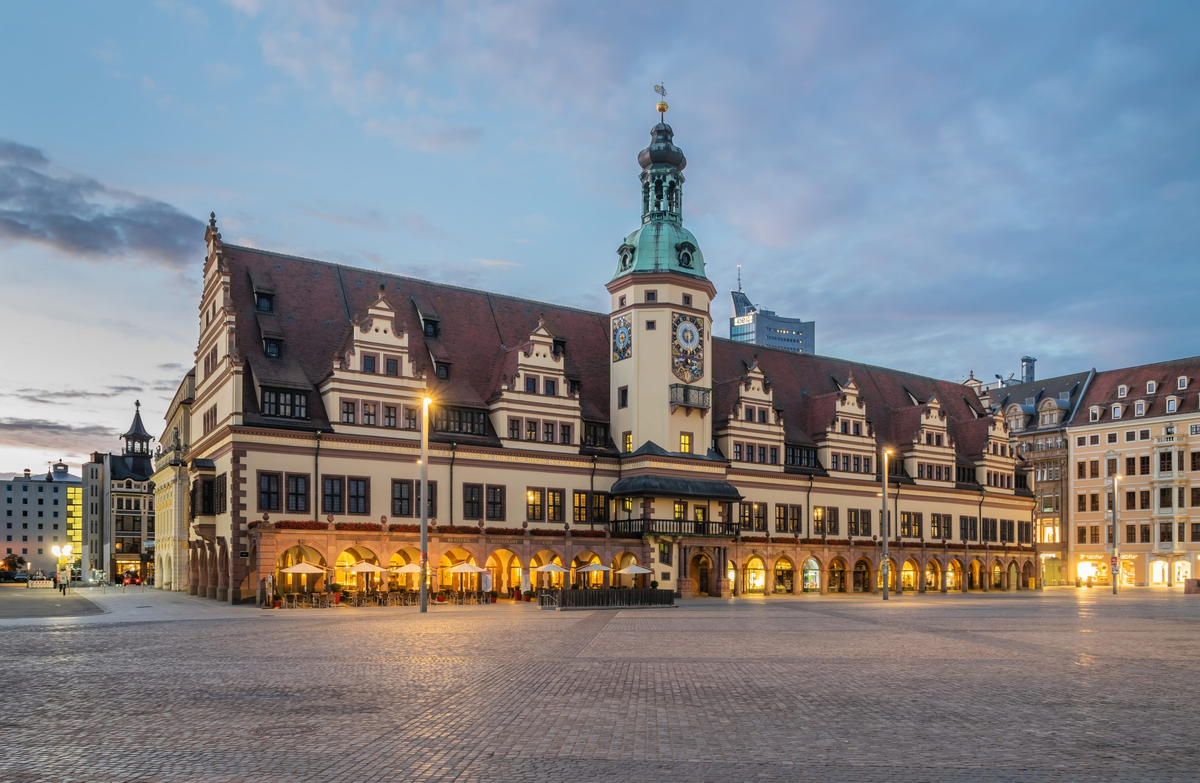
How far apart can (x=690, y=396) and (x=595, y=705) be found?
56539mm

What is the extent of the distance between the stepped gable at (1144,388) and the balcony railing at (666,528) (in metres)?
63.8

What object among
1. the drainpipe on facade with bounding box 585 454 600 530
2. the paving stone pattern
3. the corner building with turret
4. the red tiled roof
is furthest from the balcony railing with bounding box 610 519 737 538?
the paving stone pattern

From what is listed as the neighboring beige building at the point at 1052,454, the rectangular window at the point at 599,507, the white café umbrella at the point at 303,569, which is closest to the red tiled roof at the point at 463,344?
the rectangular window at the point at 599,507

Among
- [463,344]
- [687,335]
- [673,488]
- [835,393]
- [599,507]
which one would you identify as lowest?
[599,507]

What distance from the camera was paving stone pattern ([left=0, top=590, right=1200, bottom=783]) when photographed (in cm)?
1427

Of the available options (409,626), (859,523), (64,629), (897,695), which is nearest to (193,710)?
(897,695)

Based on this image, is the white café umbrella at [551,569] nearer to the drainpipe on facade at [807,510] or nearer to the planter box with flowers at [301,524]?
the planter box with flowers at [301,524]

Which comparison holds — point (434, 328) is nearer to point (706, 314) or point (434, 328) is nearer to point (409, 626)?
point (706, 314)

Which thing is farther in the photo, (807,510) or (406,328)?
(807,510)

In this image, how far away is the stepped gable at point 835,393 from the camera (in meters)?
87.6

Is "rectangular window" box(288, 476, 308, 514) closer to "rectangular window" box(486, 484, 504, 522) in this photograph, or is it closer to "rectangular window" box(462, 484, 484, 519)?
"rectangular window" box(462, 484, 484, 519)

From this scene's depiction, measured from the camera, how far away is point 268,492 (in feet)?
198

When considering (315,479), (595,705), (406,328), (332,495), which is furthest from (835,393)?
(595,705)

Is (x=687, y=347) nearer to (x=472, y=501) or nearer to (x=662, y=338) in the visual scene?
(x=662, y=338)
